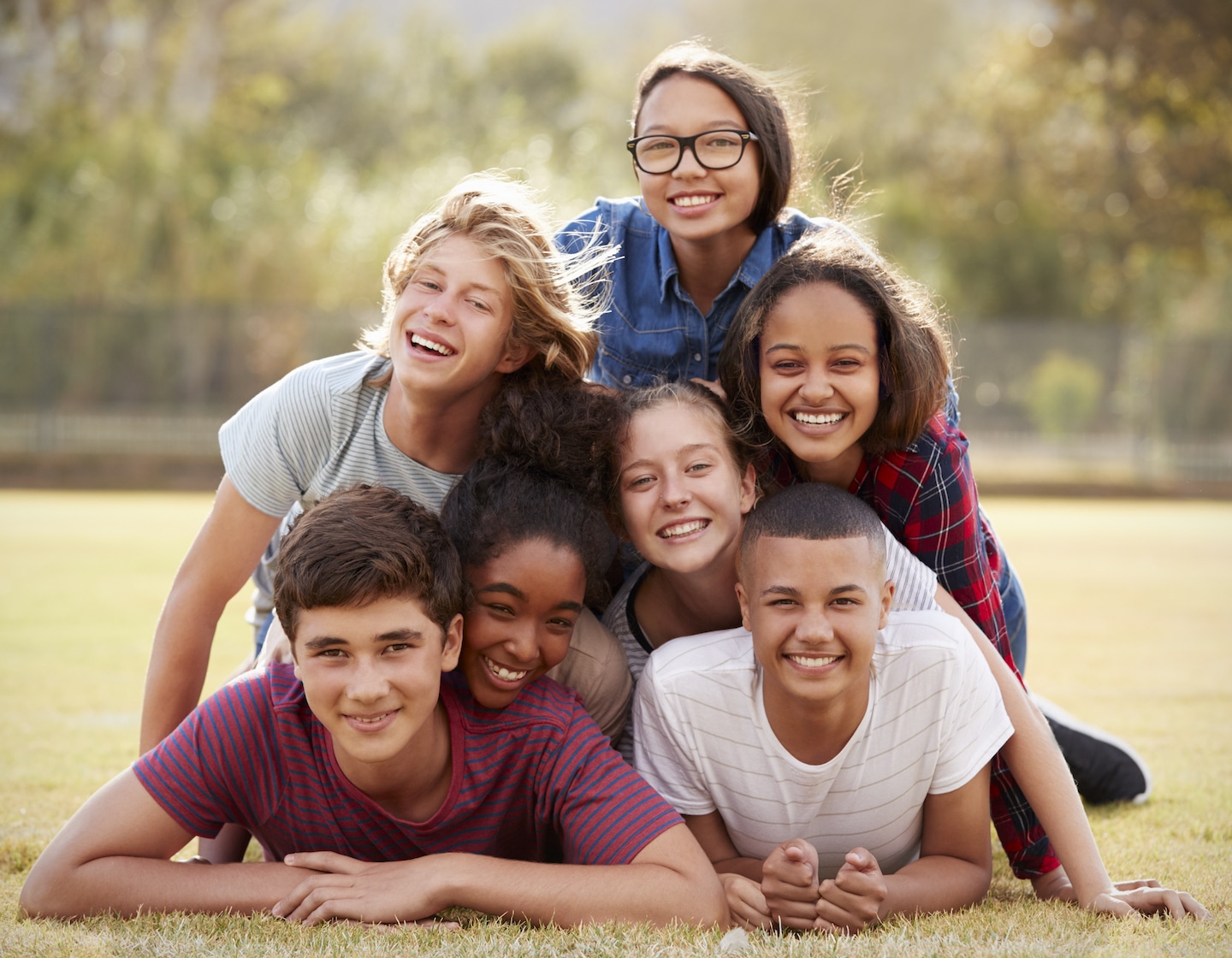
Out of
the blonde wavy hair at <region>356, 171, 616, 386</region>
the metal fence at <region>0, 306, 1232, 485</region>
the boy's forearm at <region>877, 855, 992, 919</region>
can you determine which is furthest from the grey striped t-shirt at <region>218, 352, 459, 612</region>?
the metal fence at <region>0, 306, 1232, 485</region>

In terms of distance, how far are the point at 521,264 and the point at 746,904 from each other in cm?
189

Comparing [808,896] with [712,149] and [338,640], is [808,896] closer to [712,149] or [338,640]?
[338,640]

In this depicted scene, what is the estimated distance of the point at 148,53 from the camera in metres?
32.0

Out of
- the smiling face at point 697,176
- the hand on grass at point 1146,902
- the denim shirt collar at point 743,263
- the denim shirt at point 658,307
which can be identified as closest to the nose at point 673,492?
the denim shirt at point 658,307

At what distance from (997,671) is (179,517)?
12793 millimetres

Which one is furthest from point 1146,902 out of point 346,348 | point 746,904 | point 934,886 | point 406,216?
point 406,216

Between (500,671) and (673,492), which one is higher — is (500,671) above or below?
below

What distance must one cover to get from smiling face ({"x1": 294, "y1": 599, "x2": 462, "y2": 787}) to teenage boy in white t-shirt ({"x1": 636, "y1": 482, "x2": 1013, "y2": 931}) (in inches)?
26.2

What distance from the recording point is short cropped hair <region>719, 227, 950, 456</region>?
3.65 metres

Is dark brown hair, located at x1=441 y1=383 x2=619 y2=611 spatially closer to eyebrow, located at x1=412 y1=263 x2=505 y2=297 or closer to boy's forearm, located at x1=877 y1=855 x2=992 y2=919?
eyebrow, located at x1=412 y1=263 x2=505 y2=297

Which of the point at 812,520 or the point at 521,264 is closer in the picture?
the point at 812,520

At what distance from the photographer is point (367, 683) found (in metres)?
2.96

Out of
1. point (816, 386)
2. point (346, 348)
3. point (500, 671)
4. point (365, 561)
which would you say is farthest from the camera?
point (346, 348)

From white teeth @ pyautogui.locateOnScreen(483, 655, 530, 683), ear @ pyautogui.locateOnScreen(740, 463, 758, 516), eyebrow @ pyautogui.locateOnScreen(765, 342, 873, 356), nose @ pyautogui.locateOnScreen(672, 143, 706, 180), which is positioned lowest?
white teeth @ pyautogui.locateOnScreen(483, 655, 530, 683)
